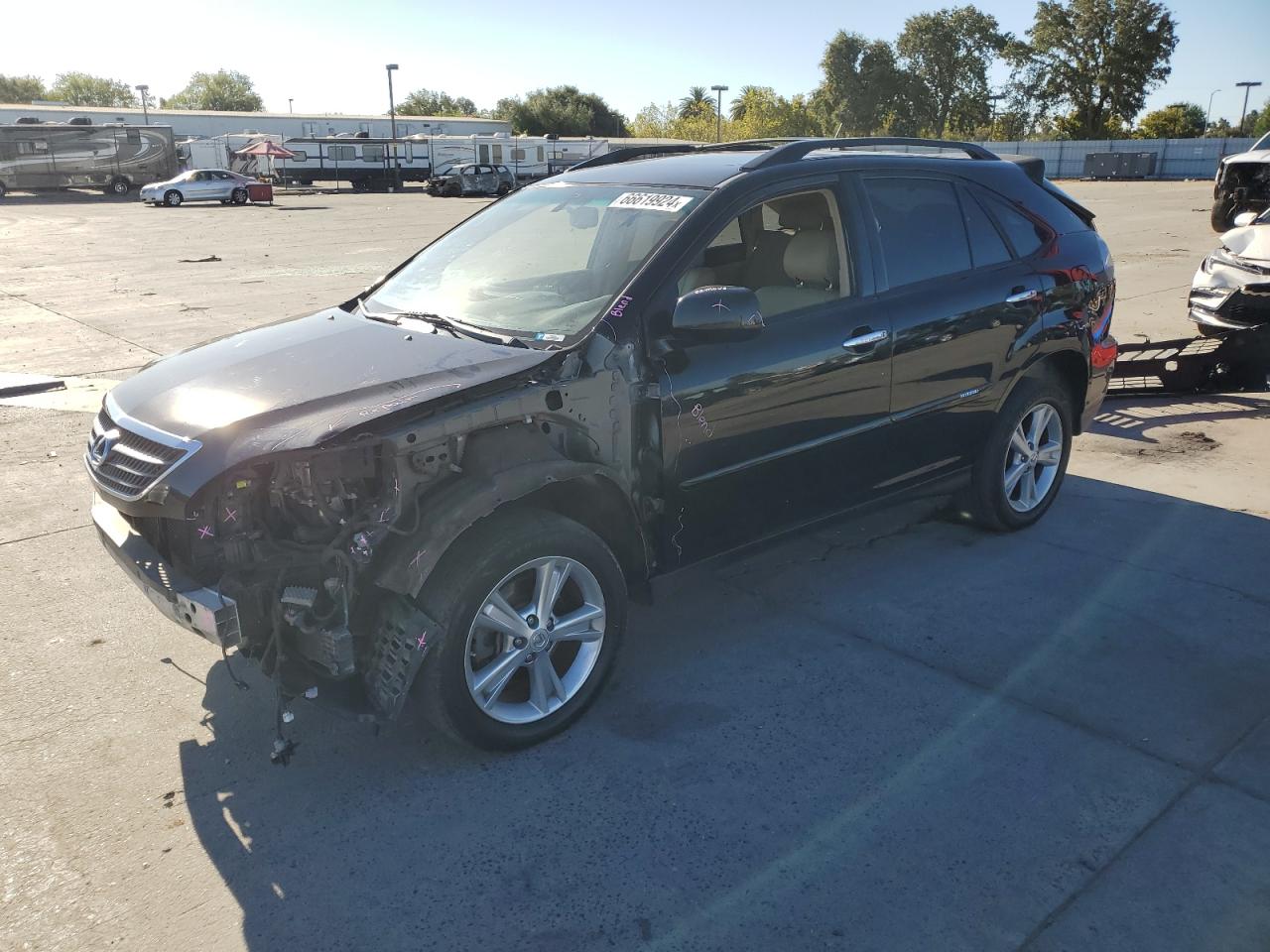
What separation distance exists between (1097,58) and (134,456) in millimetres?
77255

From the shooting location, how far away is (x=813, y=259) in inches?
168

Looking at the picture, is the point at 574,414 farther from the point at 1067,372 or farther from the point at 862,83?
the point at 862,83

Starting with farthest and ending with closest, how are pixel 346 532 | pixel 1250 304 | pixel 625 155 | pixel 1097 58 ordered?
pixel 1097 58 < pixel 1250 304 < pixel 625 155 < pixel 346 532

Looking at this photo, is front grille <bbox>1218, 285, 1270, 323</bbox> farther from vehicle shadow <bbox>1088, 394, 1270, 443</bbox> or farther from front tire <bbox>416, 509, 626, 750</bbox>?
front tire <bbox>416, 509, 626, 750</bbox>

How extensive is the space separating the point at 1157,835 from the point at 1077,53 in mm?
76802

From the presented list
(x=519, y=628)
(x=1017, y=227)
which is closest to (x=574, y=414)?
(x=519, y=628)

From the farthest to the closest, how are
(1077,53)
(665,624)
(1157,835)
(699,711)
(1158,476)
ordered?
(1077,53), (1158,476), (665,624), (699,711), (1157,835)

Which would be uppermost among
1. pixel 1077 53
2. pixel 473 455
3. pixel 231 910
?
pixel 1077 53

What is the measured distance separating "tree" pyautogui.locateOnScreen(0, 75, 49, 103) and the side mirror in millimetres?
132926

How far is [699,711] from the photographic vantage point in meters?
3.72

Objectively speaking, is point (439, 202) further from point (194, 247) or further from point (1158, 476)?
point (1158, 476)

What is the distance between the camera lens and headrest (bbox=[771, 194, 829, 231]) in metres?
4.27

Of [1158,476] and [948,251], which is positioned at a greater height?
[948,251]

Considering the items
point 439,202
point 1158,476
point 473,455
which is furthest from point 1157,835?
point 439,202
